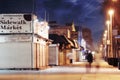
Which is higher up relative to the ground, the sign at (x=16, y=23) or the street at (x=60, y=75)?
the sign at (x=16, y=23)

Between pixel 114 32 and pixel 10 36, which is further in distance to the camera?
pixel 114 32

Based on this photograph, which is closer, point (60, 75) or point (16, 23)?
point (60, 75)

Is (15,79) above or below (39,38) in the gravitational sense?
below

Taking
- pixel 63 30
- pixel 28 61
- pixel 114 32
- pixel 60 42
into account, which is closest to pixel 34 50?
pixel 28 61

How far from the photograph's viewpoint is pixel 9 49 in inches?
2066

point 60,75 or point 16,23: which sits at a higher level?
point 16,23

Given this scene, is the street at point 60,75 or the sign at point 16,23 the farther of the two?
the sign at point 16,23

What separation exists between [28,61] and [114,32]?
122ft

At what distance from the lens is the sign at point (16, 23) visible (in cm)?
5153

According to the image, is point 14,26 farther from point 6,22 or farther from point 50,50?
point 50,50

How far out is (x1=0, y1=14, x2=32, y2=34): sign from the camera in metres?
51.5

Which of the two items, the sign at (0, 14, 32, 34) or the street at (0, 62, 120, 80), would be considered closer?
the street at (0, 62, 120, 80)

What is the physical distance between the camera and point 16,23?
51.6 m

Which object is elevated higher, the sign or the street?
the sign
